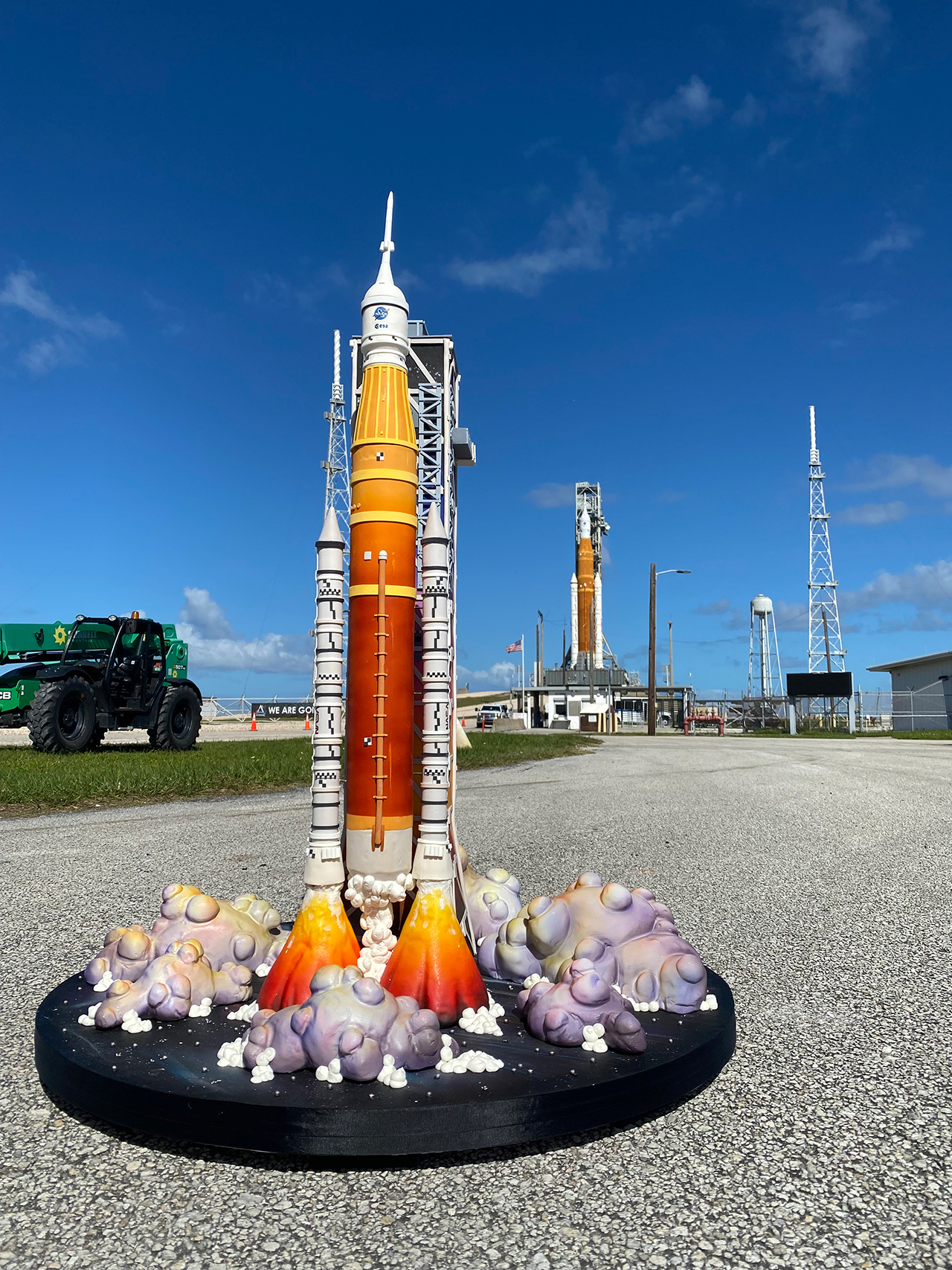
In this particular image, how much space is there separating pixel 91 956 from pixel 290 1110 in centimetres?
297

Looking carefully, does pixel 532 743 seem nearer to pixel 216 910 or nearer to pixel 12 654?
pixel 12 654

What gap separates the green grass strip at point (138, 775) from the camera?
1085 centimetres

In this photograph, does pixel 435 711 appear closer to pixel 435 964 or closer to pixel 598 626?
pixel 435 964

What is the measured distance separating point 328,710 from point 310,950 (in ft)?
3.37

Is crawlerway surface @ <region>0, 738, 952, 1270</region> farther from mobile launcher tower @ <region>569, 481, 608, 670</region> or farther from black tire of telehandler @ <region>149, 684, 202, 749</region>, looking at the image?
mobile launcher tower @ <region>569, 481, 608, 670</region>

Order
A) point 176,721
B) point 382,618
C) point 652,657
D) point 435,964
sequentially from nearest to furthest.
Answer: point 435,964, point 382,618, point 176,721, point 652,657

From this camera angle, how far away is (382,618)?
4012 mm

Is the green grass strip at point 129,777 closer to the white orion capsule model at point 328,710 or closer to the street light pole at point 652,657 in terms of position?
the white orion capsule model at point 328,710

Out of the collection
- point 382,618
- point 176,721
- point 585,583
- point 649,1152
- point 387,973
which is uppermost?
point 585,583

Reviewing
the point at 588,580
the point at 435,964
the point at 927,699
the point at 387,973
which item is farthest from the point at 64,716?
the point at 927,699

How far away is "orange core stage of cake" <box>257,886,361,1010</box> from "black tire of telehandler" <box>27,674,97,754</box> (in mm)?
13695

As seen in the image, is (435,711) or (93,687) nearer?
(435,711)

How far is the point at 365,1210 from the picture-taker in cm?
262

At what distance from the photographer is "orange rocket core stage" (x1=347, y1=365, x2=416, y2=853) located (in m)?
3.99
